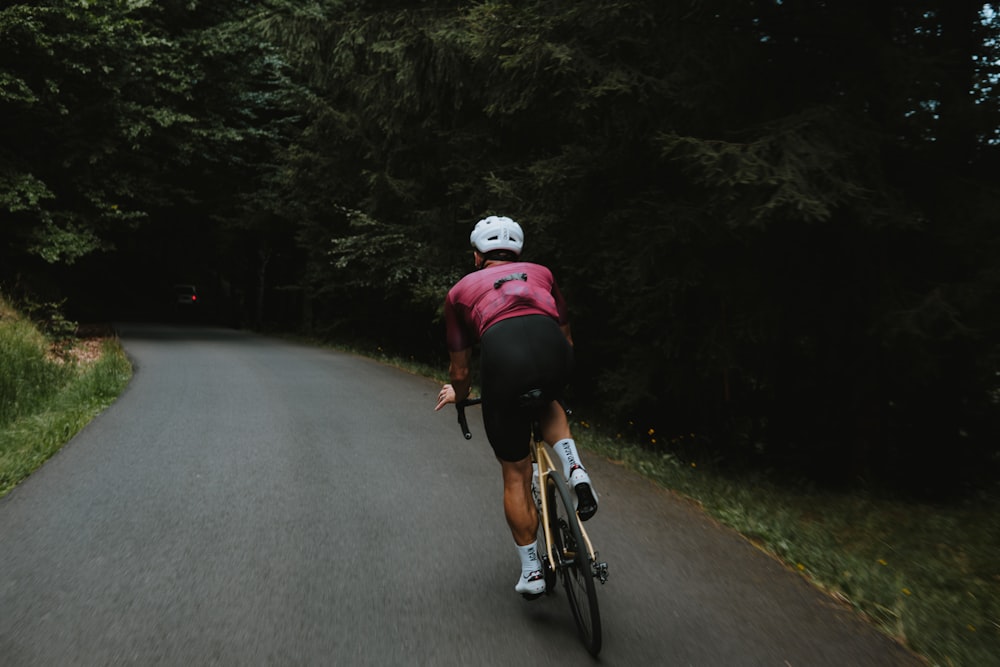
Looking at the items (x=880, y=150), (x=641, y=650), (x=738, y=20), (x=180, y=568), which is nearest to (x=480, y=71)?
(x=738, y=20)

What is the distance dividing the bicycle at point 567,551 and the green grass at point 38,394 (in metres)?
4.22

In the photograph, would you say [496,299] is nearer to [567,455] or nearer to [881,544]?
[567,455]

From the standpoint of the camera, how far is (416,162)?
16.0 metres

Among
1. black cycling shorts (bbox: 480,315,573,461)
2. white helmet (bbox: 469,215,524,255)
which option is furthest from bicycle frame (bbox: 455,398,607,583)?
white helmet (bbox: 469,215,524,255)

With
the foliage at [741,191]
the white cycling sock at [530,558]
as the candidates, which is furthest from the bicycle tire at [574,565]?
the foliage at [741,191]

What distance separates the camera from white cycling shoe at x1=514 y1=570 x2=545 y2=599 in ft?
11.8

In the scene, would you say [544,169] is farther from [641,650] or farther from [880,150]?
[641,650]

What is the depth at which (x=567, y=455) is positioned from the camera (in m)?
3.55

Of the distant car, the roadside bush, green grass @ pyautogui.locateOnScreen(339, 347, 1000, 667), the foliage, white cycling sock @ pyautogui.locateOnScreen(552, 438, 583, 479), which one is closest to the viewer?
white cycling sock @ pyautogui.locateOnScreen(552, 438, 583, 479)

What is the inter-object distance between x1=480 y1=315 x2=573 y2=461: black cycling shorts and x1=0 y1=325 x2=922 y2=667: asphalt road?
0.94 metres

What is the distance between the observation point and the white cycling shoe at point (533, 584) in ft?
11.8

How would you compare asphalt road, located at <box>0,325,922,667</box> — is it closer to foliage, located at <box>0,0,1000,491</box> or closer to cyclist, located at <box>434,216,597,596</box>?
cyclist, located at <box>434,216,597,596</box>

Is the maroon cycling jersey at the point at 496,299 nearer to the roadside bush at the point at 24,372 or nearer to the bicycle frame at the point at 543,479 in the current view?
the bicycle frame at the point at 543,479

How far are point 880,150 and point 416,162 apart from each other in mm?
10593
